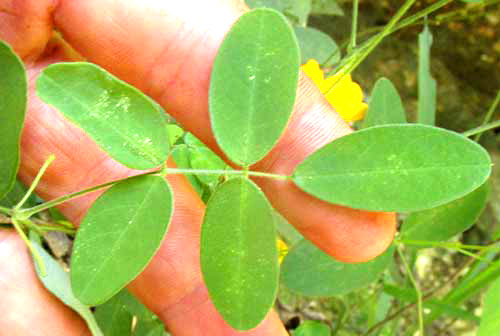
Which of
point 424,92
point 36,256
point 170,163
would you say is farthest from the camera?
point 424,92

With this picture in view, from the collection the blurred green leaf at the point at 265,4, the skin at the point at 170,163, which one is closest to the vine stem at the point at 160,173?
the skin at the point at 170,163

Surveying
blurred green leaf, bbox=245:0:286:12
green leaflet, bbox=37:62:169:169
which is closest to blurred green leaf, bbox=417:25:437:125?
blurred green leaf, bbox=245:0:286:12

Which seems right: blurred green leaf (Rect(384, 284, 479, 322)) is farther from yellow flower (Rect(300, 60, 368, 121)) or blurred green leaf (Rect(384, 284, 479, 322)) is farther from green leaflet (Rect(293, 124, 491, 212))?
green leaflet (Rect(293, 124, 491, 212))

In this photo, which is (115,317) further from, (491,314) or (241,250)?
(491,314)

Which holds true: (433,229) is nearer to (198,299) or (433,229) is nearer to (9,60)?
(198,299)

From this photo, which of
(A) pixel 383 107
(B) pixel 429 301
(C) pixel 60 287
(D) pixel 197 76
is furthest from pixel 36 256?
(B) pixel 429 301

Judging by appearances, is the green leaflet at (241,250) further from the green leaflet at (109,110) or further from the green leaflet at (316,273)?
the green leaflet at (316,273)

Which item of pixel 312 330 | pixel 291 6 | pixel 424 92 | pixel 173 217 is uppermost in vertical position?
pixel 291 6
